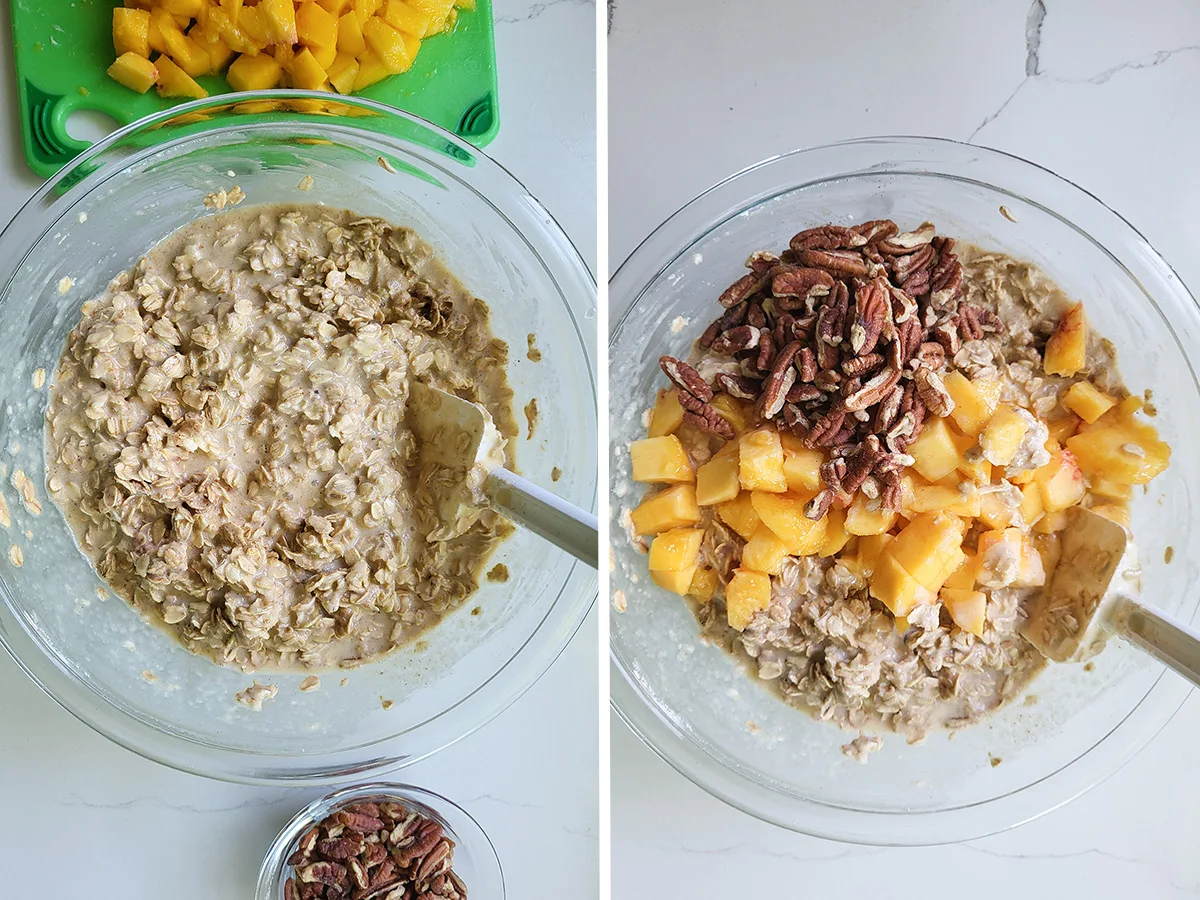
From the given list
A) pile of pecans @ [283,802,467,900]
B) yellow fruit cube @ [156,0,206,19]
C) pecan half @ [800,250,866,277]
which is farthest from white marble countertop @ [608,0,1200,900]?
yellow fruit cube @ [156,0,206,19]

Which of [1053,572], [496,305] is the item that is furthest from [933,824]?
[496,305]

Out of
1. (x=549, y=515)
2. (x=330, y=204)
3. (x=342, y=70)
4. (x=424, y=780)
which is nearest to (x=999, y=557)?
(x=549, y=515)

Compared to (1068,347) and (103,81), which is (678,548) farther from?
(103,81)

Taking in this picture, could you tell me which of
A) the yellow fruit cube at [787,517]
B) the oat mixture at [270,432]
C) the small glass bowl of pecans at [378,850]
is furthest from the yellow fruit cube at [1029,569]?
the small glass bowl of pecans at [378,850]

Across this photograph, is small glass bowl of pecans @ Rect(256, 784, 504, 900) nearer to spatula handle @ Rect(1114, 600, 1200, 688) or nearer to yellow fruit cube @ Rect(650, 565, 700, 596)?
yellow fruit cube @ Rect(650, 565, 700, 596)

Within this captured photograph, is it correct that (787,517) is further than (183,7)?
No

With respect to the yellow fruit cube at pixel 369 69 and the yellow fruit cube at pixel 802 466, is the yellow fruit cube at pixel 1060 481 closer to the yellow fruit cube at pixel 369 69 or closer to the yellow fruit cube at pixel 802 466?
the yellow fruit cube at pixel 802 466
